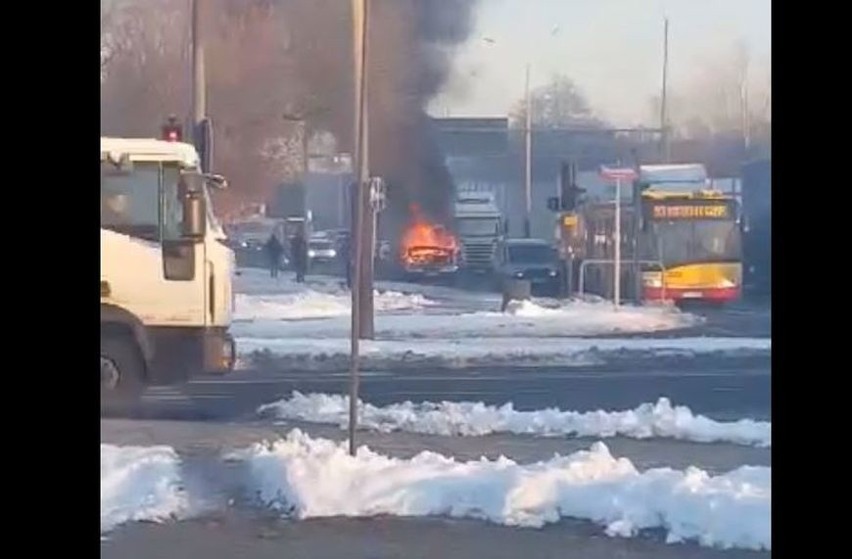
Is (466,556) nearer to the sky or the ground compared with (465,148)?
nearer to the ground

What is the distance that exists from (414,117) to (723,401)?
1.14 metres

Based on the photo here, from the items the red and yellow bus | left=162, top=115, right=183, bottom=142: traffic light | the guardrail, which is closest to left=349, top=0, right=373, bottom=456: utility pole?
left=162, top=115, right=183, bottom=142: traffic light

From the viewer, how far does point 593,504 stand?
518 cm

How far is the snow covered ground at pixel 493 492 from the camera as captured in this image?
5180mm

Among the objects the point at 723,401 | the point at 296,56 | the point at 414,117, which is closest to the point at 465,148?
the point at 414,117

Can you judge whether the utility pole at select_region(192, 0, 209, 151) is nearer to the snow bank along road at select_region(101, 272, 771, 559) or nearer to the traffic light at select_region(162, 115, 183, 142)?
the traffic light at select_region(162, 115, 183, 142)

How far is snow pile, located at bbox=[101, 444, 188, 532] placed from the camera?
17.1 feet

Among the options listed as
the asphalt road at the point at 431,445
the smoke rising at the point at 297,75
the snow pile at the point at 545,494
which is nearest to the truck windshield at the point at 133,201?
the smoke rising at the point at 297,75

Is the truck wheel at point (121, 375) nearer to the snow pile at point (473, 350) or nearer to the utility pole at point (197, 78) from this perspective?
the snow pile at point (473, 350)

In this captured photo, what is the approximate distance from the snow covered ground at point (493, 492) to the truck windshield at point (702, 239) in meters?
0.58

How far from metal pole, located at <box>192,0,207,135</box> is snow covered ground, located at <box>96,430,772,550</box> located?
0.89 meters

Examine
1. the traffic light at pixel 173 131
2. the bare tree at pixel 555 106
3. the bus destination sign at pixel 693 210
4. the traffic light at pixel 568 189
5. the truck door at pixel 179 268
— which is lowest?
the truck door at pixel 179 268
